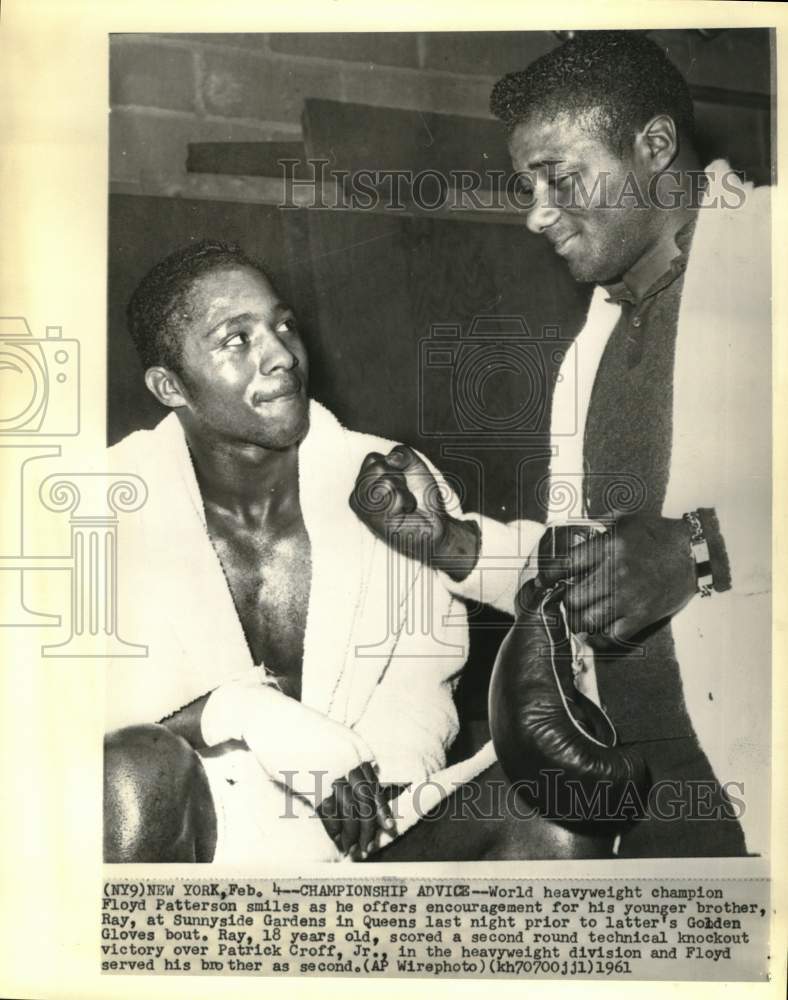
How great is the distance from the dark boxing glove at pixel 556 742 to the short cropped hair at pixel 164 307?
71cm

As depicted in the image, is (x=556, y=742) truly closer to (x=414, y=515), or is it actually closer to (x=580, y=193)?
(x=414, y=515)

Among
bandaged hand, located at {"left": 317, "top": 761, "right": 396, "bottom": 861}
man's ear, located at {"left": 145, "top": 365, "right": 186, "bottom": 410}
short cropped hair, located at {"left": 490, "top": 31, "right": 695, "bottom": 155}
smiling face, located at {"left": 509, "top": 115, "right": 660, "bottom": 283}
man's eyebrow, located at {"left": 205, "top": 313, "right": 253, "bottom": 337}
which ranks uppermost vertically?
short cropped hair, located at {"left": 490, "top": 31, "right": 695, "bottom": 155}

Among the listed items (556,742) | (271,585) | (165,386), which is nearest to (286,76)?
(165,386)

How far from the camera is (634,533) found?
5.74ft

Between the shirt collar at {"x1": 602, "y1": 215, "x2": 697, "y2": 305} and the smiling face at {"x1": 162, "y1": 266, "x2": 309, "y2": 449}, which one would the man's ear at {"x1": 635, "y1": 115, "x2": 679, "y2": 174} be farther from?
the smiling face at {"x1": 162, "y1": 266, "x2": 309, "y2": 449}

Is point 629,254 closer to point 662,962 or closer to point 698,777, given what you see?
point 698,777

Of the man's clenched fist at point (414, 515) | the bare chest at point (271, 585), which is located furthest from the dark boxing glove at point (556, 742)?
the bare chest at point (271, 585)

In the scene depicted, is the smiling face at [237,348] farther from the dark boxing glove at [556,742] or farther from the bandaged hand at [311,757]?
the dark boxing glove at [556,742]

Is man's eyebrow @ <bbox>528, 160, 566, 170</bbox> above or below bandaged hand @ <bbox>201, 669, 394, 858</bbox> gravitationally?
above

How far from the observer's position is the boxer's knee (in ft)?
5.61

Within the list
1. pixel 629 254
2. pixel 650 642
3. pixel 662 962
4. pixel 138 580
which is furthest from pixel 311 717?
pixel 629 254

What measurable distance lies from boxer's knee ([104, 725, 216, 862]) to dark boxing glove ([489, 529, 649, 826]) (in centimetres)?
47

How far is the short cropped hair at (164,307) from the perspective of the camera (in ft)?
5.73

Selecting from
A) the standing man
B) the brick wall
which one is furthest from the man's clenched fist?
the brick wall
